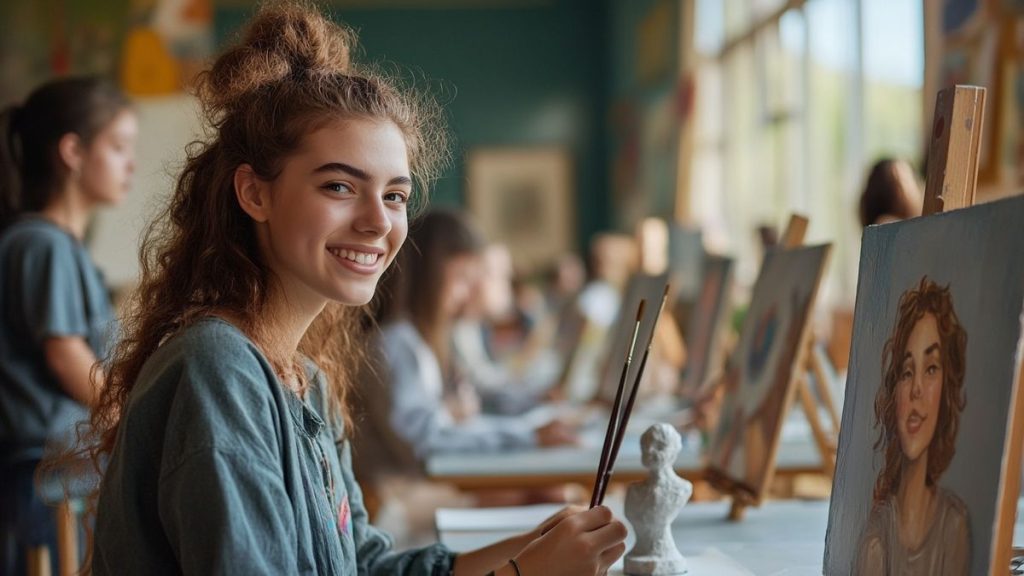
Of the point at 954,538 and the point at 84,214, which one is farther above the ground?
the point at 84,214

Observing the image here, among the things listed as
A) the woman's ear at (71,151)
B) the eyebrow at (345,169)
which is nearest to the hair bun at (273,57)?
the eyebrow at (345,169)

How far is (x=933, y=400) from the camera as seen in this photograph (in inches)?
44.7

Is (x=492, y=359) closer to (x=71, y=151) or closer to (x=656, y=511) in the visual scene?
(x=71, y=151)

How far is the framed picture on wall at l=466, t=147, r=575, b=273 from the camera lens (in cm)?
1084

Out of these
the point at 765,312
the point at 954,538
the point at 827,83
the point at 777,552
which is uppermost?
the point at 827,83

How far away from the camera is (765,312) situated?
2.08 m

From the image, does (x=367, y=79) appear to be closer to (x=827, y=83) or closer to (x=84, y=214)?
(x=84, y=214)

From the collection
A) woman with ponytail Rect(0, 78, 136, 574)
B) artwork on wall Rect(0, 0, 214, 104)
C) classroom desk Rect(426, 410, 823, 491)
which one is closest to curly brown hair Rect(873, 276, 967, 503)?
classroom desk Rect(426, 410, 823, 491)

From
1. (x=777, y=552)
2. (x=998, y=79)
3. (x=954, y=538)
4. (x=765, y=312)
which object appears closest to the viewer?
(x=954, y=538)

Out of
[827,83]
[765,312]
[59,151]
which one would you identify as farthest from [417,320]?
[827,83]

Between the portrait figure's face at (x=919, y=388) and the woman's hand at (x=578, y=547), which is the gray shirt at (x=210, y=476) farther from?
the portrait figure's face at (x=919, y=388)

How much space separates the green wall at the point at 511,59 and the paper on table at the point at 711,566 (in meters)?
9.22

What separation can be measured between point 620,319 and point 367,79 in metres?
2.52

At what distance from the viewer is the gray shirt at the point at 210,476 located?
3.67ft
